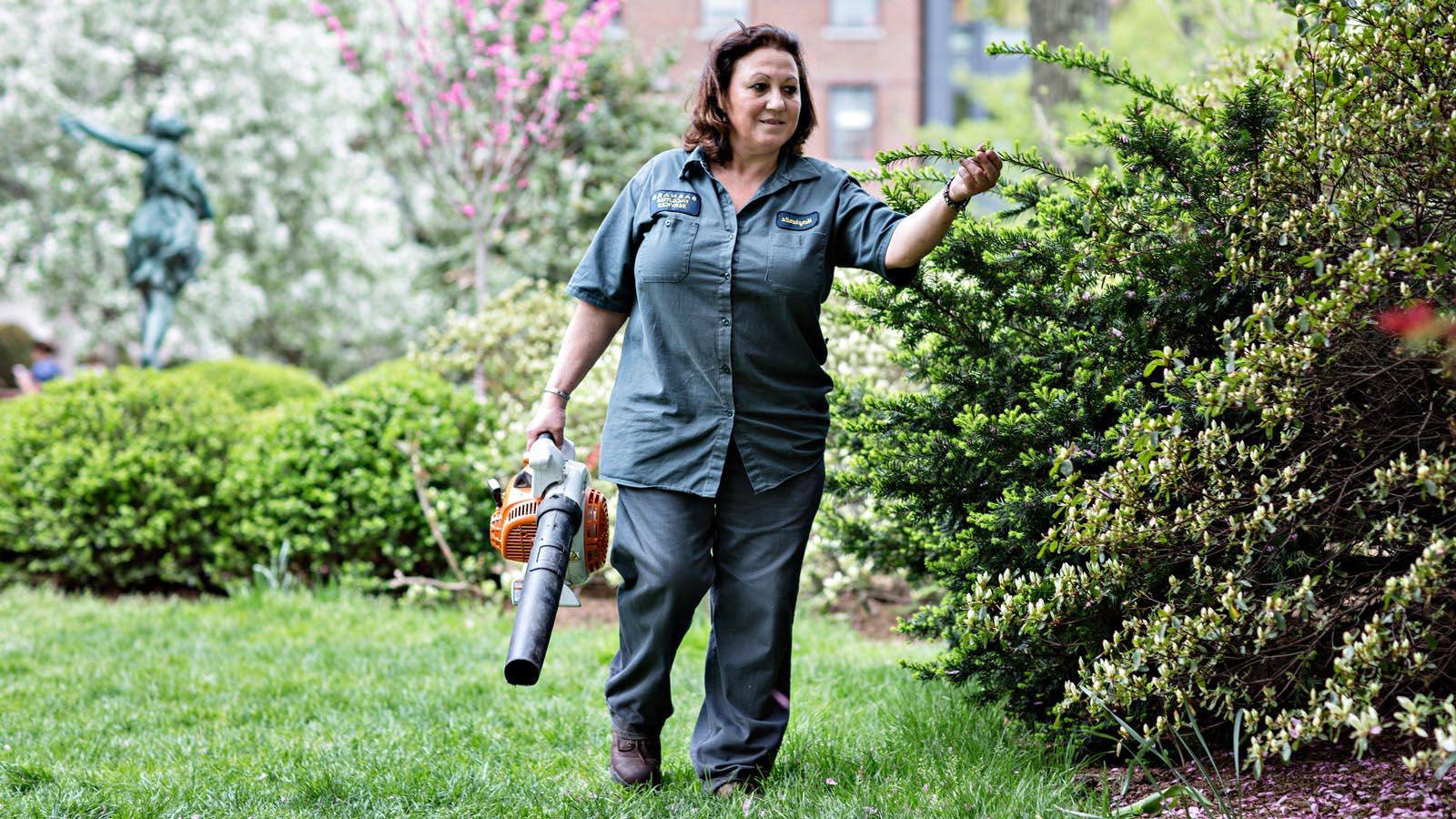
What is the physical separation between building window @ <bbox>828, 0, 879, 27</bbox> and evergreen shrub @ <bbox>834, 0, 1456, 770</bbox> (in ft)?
75.7

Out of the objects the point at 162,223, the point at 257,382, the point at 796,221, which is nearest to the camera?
the point at 796,221

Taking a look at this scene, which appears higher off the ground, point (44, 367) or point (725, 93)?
point (725, 93)

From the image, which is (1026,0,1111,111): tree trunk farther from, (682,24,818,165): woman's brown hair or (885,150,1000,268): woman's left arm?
(885,150,1000,268): woman's left arm

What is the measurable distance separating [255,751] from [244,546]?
10.4 feet

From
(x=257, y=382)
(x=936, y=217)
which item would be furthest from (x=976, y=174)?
(x=257, y=382)

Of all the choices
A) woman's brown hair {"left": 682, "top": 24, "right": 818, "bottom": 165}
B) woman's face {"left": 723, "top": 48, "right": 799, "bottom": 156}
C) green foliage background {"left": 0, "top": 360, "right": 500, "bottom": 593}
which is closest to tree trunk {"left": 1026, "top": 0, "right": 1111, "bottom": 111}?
green foliage background {"left": 0, "top": 360, "right": 500, "bottom": 593}

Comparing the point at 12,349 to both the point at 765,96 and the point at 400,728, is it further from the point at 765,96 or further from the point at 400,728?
the point at 765,96

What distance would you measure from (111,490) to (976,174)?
17.7 ft

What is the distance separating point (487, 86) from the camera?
1094 cm

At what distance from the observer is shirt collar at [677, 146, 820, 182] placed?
3012 millimetres

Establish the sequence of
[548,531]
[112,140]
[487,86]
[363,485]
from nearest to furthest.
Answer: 1. [548,531]
2. [363,485]
3. [112,140]
4. [487,86]

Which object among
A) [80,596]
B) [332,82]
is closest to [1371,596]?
[80,596]

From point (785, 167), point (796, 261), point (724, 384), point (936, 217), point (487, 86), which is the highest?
point (487, 86)

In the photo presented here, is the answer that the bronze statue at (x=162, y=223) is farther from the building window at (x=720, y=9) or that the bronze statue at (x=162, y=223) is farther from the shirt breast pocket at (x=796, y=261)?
the building window at (x=720, y=9)
